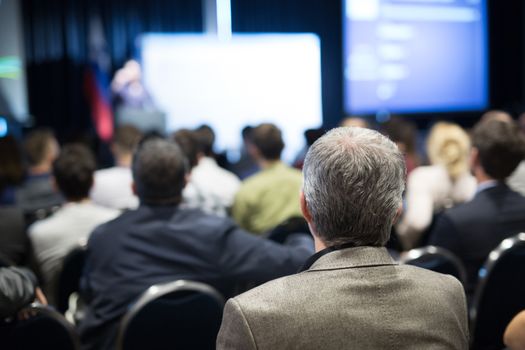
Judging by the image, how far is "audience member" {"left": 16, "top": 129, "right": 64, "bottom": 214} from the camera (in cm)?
430

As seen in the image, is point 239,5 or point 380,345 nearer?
point 380,345

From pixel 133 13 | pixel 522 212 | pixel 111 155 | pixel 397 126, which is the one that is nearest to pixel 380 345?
pixel 522 212

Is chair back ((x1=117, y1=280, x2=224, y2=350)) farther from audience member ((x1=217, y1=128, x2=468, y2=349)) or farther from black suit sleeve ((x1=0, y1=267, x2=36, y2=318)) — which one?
audience member ((x1=217, y1=128, x2=468, y2=349))

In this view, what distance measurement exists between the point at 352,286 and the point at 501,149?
1973mm

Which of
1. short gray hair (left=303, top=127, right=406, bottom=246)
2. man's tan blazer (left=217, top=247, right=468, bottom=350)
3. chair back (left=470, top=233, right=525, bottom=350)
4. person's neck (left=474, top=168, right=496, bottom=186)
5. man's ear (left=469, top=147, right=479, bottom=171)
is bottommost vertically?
chair back (left=470, top=233, right=525, bottom=350)

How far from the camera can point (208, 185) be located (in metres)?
4.55

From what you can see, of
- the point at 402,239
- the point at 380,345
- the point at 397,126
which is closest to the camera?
the point at 380,345

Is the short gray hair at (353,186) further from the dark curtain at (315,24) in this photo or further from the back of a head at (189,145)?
the dark curtain at (315,24)

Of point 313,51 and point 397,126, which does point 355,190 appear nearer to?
point 397,126

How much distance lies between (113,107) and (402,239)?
5.54 m

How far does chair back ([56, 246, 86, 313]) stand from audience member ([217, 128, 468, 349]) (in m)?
1.74

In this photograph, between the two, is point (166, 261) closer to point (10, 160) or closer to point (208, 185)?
point (208, 185)

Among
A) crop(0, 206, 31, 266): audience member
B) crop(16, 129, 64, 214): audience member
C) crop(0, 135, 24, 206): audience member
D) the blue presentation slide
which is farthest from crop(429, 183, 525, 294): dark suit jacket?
the blue presentation slide

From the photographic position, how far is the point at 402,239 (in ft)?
13.2
